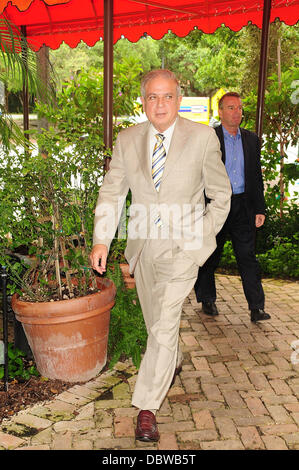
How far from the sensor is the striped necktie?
136 inches

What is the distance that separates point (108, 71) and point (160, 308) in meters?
3.27

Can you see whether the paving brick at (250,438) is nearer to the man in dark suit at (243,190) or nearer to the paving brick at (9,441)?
the paving brick at (9,441)

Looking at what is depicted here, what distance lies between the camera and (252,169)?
5500mm

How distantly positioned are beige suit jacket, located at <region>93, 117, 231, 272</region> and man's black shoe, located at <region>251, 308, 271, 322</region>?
2.43 m

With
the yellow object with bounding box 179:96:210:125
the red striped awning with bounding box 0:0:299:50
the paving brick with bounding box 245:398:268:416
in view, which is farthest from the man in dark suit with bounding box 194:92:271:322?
the yellow object with bounding box 179:96:210:125

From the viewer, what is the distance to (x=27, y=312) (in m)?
4.07

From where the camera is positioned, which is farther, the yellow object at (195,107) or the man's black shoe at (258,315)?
the yellow object at (195,107)

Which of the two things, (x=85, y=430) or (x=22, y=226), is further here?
(x=22, y=226)

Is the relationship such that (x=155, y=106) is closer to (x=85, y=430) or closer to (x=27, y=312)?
(x=27, y=312)

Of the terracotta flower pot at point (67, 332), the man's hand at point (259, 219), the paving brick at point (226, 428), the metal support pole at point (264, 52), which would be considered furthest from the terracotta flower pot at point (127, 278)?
the metal support pole at point (264, 52)

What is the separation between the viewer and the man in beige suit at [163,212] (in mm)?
3389

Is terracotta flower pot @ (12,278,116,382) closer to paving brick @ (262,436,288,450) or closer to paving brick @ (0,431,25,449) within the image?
paving brick @ (0,431,25,449)

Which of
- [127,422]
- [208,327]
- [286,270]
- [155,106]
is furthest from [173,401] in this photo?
[286,270]
